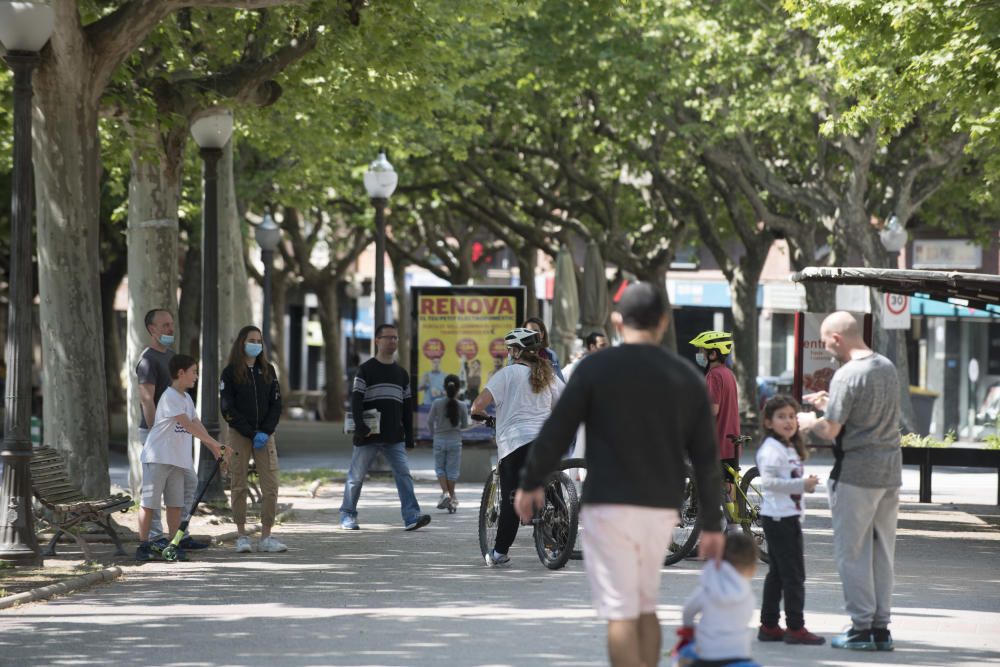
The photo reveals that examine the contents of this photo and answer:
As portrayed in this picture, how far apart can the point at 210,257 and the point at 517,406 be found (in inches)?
209

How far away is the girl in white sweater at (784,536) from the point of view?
339 inches

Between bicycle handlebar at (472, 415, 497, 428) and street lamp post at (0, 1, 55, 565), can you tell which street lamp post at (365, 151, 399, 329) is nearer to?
bicycle handlebar at (472, 415, 497, 428)

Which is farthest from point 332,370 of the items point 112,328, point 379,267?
point 379,267

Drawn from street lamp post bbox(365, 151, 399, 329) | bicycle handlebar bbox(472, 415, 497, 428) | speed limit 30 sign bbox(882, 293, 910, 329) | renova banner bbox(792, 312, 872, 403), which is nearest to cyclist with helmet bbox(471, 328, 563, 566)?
bicycle handlebar bbox(472, 415, 497, 428)

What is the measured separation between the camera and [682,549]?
12336 millimetres

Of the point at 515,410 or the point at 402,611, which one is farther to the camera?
the point at 515,410

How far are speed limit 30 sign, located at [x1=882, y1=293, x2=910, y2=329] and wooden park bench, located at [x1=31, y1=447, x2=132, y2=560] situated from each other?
1357 centimetres

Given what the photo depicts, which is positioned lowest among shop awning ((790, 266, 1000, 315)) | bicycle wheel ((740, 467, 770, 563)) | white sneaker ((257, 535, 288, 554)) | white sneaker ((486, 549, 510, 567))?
white sneaker ((257, 535, 288, 554))

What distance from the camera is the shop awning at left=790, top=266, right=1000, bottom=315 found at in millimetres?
13898

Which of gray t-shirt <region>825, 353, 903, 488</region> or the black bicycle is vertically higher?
gray t-shirt <region>825, 353, 903, 488</region>

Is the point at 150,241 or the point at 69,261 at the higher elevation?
the point at 150,241

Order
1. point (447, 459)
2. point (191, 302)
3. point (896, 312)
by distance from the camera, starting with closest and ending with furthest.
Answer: point (447, 459) < point (896, 312) < point (191, 302)

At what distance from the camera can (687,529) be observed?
495 inches

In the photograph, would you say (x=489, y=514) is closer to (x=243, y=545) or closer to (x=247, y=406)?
(x=243, y=545)
